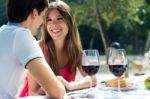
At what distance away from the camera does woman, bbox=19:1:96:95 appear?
2515 mm

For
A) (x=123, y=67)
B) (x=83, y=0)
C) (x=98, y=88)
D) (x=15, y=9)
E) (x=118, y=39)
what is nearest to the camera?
(x=15, y=9)

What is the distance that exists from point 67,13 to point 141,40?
78.7 feet

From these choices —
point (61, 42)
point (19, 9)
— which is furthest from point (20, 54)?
point (61, 42)

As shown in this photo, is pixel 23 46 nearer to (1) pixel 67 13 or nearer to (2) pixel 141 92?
(2) pixel 141 92

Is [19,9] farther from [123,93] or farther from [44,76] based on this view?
[123,93]

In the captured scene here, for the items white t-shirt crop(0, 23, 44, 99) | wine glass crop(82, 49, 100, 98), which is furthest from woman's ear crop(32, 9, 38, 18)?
wine glass crop(82, 49, 100, 98)

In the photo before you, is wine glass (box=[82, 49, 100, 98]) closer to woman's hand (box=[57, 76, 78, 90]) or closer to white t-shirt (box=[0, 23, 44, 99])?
woman's hand (box=[57, 76, 78, 90])

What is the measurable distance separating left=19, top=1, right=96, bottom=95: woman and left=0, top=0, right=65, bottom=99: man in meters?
0.76

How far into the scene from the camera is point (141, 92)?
1974 mm

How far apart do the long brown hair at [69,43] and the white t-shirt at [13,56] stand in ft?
2.91

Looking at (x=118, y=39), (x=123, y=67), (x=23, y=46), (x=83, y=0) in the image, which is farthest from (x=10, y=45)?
(x=118, y=39)

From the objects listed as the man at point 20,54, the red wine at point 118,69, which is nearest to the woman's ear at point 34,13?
the man at point 20,54

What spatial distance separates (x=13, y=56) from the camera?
161 centimetres

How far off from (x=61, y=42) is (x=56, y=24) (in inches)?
7.0
